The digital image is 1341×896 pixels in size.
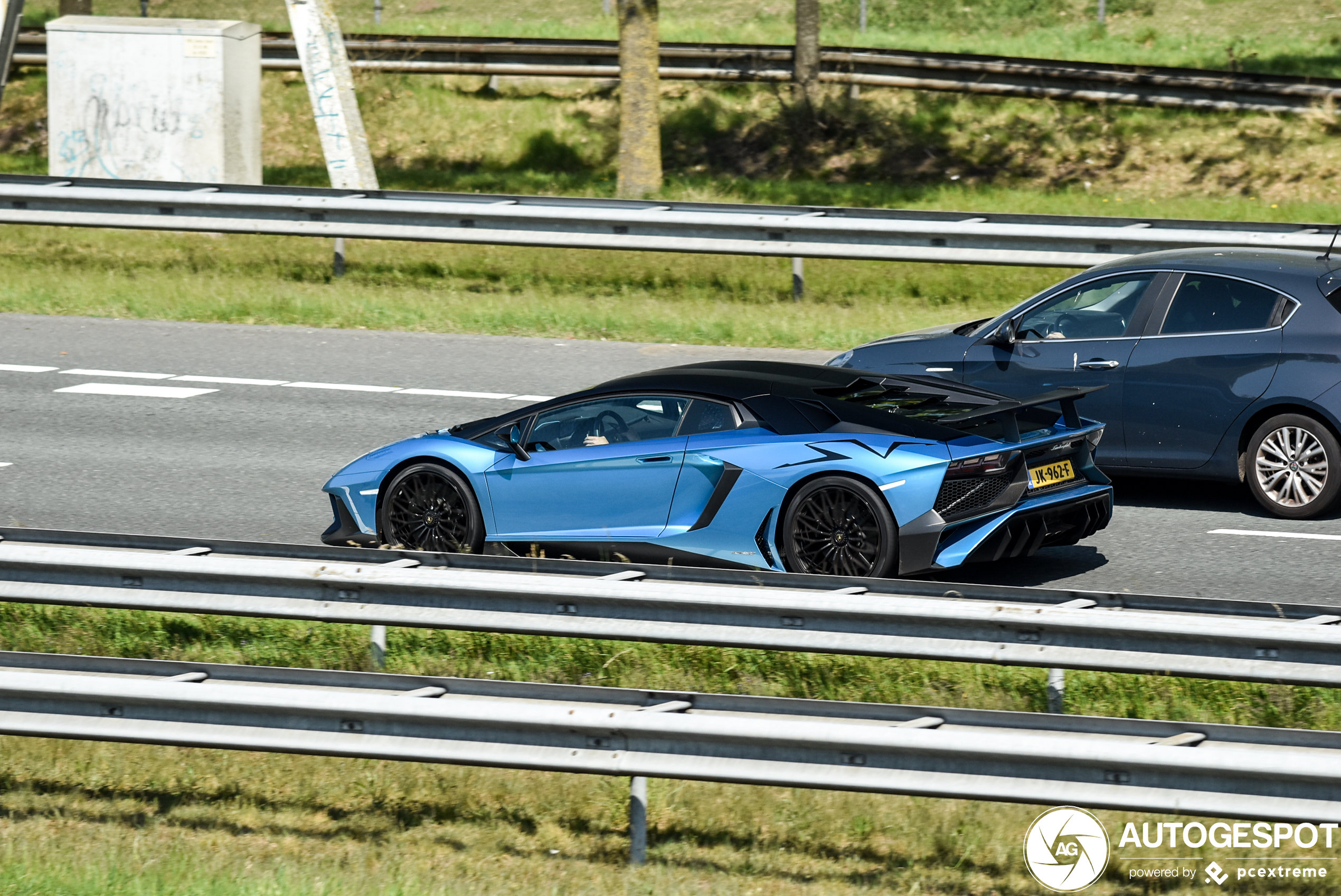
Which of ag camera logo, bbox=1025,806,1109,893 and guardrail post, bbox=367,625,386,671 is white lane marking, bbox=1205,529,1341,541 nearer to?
ag camera logo, bbox=1025,806,1109,893

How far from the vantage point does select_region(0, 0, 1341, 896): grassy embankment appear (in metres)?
6.08

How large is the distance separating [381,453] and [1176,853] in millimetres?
5300

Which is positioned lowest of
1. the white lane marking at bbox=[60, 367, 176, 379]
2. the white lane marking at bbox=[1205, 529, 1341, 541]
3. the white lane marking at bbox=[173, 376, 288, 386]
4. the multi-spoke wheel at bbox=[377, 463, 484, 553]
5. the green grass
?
the green grass

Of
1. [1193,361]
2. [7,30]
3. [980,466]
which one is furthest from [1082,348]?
[7,30]

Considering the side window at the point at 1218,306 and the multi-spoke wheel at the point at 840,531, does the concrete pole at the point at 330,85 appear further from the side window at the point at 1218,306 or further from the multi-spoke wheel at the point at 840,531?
the multi-spoke wheel at the point at 840,531

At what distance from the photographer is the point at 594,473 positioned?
8.98 m

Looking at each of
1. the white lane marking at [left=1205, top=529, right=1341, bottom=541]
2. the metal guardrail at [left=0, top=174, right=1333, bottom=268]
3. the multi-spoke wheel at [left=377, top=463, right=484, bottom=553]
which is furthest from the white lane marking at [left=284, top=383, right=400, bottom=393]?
the white lane marking at [left=1205, top=529, right=1341, bottom=541]

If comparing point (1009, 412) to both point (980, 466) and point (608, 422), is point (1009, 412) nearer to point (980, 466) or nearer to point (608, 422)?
point (980, 466)

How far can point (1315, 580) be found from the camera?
883 centimetres

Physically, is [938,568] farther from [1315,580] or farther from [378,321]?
[378,321]

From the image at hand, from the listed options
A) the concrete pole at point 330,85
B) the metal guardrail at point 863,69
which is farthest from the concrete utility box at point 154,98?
the metal guardrail at point 863,69

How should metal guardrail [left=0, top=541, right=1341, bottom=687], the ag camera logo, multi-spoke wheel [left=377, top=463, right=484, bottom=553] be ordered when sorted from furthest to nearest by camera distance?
multi-spoke wheel [left=377, top=463, right=484, bottom=553], metal guardrail [left=0, top=541, right=1341, bottom=687], the ag camera logo

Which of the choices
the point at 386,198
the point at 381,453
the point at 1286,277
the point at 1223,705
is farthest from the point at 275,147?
the point at 1223,705

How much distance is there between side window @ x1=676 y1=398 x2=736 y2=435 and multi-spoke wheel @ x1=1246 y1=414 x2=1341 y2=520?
3.39 metres
